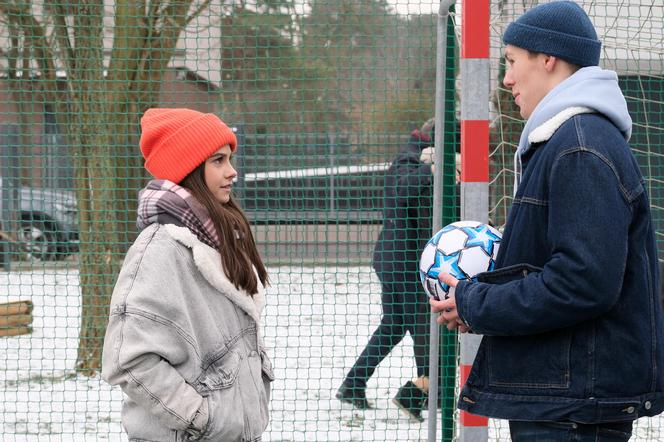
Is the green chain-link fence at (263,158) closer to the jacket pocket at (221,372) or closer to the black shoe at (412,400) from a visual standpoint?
the black shoe at (412,400)

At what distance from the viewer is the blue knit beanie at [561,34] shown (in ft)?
7.38

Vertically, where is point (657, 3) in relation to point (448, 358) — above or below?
above

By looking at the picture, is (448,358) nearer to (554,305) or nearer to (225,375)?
(225,375)

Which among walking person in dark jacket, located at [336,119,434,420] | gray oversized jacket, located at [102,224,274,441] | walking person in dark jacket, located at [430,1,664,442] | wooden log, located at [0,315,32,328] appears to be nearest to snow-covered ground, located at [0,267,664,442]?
walking person in dark jacket, located at [336,119,434,420]

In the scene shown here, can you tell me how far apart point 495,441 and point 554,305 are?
119 inches

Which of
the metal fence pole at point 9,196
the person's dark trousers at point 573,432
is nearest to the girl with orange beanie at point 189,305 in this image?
the person's dark trousers at point 573,432

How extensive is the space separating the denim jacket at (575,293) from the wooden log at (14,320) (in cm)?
595

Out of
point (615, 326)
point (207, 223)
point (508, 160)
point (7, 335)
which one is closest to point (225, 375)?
point (207, 223)

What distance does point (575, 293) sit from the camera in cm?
205

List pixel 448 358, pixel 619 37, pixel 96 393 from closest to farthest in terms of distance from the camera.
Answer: pixel 448 358, pixel 619 37, pixel 96 393

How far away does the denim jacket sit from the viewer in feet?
6.72

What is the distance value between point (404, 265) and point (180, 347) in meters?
3.20

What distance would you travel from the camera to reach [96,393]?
20.1ft

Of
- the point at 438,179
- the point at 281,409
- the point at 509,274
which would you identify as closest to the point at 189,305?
the point at 509,274
